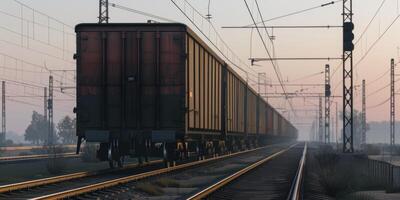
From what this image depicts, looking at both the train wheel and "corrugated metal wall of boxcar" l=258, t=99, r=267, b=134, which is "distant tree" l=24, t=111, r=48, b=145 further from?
the train wheel

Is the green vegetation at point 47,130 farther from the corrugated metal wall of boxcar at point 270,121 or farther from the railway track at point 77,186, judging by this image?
the railway track at point 77,186

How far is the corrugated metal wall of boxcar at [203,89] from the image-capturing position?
24.2m

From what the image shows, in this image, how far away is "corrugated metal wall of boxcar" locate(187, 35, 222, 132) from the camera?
24234 millimetres

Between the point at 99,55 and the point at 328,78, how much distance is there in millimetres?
44057

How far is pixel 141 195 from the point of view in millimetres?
16156

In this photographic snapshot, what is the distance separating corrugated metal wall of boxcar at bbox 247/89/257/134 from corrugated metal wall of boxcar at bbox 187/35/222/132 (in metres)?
15.1

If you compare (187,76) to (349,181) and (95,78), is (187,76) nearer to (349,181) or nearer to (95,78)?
(95,78)

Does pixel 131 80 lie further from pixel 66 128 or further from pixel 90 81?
pixel 66 128

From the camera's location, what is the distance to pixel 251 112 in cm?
4938

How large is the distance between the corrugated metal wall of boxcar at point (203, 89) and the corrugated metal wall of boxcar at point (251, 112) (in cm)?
1505

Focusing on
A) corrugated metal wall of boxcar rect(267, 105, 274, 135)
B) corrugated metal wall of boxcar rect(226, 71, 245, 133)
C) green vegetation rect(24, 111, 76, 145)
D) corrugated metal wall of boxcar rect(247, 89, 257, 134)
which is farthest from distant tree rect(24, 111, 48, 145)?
corrugated metal wall of boxcar rect(226, 71, 245, 133)

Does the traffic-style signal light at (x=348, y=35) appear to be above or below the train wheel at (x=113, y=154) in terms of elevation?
above

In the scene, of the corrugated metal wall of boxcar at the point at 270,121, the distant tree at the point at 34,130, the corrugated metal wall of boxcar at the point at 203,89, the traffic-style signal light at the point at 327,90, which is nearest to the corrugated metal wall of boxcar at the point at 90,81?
the corrugated metal wall of boxcar at the point at 203,89

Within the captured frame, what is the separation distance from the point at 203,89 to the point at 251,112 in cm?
2248
